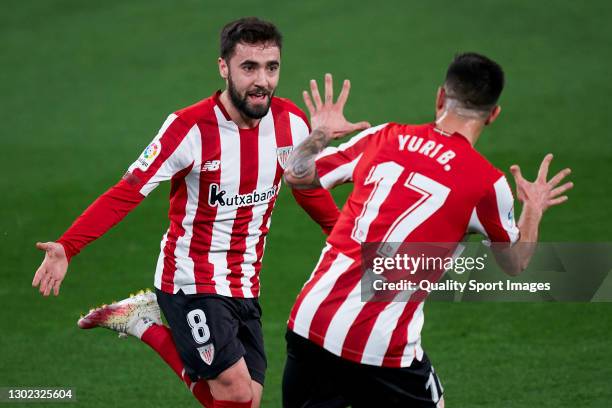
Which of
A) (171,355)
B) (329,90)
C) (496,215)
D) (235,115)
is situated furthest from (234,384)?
(496,215)

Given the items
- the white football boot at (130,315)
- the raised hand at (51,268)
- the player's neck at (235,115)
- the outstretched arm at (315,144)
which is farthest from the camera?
the white football boot at (130,315)

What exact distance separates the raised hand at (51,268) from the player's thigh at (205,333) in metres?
0.75

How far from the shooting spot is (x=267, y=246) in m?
10.0

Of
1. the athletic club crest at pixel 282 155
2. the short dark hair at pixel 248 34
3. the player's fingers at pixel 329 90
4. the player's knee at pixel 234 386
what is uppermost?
the short dark hair at pixel 248 34

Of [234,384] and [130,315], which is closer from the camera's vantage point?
[234,384]

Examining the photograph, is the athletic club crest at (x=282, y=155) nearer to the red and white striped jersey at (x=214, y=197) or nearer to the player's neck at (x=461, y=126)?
the red and white striped jersey at (x=214, y=197)

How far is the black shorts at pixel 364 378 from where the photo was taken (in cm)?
447

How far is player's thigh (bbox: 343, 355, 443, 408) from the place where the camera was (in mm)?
4465

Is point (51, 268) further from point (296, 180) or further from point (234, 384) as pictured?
point (296, 180)

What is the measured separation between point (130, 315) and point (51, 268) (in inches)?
49.7

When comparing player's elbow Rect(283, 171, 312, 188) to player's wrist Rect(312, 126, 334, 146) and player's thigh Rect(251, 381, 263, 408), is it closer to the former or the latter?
player's wrist Rect(312, 126, 334, 146)

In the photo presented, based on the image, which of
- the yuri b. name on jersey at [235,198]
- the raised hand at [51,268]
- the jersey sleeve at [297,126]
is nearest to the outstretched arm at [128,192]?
the raised hand at [51,268]

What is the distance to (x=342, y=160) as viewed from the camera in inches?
180

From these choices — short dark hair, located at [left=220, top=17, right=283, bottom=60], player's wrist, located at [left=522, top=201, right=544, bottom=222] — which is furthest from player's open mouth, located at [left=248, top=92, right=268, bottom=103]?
player's wrist, located at [left=522, top=201, right=544, bottom=222]
